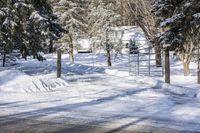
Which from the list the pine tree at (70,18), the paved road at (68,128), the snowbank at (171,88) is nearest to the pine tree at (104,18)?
the pine tree at (70,18)

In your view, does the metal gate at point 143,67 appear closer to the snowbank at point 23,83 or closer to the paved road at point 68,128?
the snowbank at point 23,83

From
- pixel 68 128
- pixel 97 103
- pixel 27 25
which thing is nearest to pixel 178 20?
pixel 97 103

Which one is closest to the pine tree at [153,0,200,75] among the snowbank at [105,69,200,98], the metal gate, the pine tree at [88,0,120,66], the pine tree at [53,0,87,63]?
the snowbank at [105,69,200,98]

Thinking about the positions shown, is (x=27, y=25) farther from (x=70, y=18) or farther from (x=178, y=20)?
(x=70, y=18)

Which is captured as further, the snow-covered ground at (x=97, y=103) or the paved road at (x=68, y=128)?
the snow-covered ground at (x=97, y=103)

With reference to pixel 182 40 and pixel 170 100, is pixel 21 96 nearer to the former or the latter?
pixel 170 100

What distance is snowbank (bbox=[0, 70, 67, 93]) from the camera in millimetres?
19280

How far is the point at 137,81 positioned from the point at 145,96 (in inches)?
269

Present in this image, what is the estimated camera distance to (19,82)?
20266 mm

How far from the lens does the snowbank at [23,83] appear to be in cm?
1928

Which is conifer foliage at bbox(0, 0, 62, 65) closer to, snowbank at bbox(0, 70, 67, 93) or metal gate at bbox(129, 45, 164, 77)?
snowbank at bbox(0, 70, 67, 93)

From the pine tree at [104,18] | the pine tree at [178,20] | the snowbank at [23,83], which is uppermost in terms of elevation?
Answer: the pine tree at [104,18]

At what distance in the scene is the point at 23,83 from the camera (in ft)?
65.8

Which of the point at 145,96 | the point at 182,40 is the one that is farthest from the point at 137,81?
the point at 145,96
